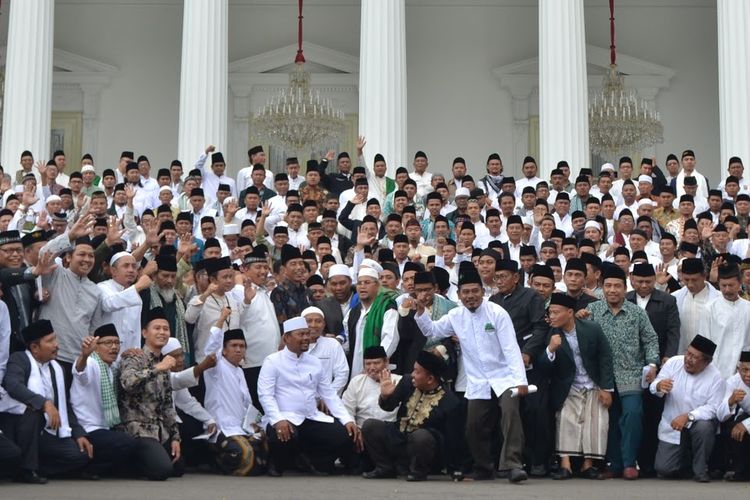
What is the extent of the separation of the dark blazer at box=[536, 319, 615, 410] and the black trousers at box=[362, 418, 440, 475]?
52.7 inches

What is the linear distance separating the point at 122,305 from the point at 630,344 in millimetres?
4948

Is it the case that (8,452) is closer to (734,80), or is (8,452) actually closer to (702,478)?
(702,478)

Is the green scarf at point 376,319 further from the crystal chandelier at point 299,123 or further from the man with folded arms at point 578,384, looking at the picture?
the crystal chandelier at point 299,123

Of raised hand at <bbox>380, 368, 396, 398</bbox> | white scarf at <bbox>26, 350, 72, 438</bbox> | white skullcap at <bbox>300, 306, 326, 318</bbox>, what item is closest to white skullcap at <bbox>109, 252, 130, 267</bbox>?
white scarf at <bbox>26, 350, 72, 438</bbox>

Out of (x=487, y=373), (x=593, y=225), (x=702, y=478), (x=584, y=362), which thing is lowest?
(x=702, y=478)

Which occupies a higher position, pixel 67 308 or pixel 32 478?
pixel 67 308

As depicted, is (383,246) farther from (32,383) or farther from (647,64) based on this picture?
(647,64)

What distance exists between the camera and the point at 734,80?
84.6 feet

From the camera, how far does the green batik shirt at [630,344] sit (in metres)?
13.8

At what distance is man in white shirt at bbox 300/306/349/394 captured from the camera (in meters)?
14.1

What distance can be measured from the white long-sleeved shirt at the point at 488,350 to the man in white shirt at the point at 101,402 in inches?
126

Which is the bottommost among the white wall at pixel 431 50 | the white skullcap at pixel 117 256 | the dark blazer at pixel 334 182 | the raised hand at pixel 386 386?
the raised hand at pixel 386 386

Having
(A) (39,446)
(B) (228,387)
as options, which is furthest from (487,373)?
(A) (39,446)

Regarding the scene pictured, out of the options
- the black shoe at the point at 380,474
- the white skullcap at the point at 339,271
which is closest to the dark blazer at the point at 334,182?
the white skullcap at the point at 339,271
